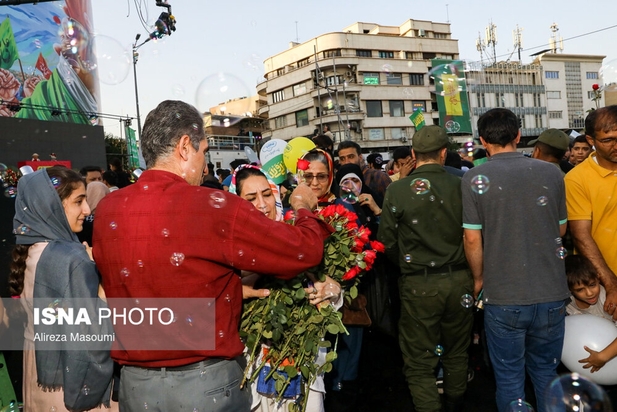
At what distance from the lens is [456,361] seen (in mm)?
3939

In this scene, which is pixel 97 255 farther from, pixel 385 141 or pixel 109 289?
pixel 385 141

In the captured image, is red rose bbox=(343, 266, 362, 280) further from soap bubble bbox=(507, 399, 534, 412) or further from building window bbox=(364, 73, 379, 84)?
building window bbox=(364, 73, 379, 84)

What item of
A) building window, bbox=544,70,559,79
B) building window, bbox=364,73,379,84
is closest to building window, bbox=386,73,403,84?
building window, bbox=364,73,379,84

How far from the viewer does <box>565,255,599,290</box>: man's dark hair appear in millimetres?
3443

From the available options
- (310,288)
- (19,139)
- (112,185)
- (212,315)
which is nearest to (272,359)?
(310,288)

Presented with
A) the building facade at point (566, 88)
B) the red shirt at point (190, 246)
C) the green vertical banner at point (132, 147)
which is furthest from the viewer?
the building facade at point (566, 88)

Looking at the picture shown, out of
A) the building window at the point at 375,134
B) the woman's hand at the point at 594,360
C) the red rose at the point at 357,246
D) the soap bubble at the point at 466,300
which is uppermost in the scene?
the building window at the point at 375,134

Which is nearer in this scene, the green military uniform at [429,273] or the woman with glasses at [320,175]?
the green military uniform at [429,273]

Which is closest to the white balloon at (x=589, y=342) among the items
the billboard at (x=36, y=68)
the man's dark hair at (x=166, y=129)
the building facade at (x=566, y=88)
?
the man's dark hair at (x=166, y=129)

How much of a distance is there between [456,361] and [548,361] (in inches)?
31.4

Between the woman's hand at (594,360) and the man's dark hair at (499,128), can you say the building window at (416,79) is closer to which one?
the man's dark hair at (499,128)

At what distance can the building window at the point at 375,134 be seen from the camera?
57594mm

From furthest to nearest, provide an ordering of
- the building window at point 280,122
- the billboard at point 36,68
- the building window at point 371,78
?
the building window at point 280,122, the building window at point 371,78, the billboard at point 36,68

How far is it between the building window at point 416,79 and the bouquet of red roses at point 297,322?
6214cm
